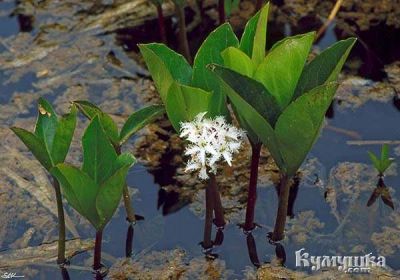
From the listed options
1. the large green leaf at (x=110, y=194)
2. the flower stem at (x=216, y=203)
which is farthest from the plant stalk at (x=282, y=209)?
the large green leaf at (x=110, y=194)

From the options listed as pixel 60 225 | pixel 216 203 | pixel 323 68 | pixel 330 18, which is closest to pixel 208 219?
pixel 216 203

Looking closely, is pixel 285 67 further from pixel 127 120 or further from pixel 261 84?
pixel 127 120

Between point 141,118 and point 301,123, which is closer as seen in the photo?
point 301,123

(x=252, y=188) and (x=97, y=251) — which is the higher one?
(x=252, y=188)

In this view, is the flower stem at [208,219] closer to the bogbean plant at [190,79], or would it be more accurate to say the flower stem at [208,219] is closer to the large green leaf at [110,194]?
the bogbean plant at [190,79]

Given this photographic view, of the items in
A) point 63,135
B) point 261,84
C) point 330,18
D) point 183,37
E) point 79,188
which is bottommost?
point 79,188

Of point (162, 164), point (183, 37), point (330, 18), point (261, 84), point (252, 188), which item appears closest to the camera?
point (261, 84)

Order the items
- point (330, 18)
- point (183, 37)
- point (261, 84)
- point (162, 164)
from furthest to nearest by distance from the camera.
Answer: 1. point (330, 18)
2. point (183, 37)
3. point (162, 164)
4. point (261, 84)
